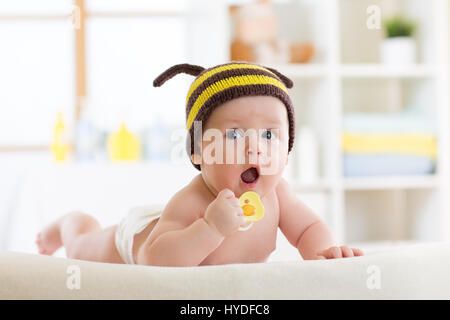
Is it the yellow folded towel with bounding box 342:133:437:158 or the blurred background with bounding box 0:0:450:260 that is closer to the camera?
the blurred background with bounding box 0:0:450:260

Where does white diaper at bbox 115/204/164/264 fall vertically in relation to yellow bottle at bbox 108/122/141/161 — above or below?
below

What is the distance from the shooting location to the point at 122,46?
106 inches

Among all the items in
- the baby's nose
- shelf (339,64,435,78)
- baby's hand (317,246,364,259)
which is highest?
shelf (339,64,435,78)

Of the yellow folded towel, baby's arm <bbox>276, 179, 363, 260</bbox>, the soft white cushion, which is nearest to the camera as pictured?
the soft white cushion

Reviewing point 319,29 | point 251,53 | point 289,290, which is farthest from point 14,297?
point 319,29

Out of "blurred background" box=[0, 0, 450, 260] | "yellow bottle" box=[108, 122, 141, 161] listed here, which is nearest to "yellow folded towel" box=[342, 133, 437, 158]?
"blurred background" box=[0, 0, 450, 260]

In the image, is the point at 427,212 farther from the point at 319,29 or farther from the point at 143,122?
the point at 143,122

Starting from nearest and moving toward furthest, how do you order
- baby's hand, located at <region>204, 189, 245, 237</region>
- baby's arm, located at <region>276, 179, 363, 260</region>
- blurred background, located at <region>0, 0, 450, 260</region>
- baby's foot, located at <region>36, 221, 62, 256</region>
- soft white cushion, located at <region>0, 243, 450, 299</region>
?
1. soft white cushion, located at <region>0, 243, 450, 299</region>
2. baby's hand, located at <region>204, 189, 245, 237</region>
3. baby's arm, located at <region>276, 179, 363, 260</region>
4. baby's foot, located at <region>36, 221, 62, 256</region>
5. blurred background, located at <region>0, 0, 450, 260</region>

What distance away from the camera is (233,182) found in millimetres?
707

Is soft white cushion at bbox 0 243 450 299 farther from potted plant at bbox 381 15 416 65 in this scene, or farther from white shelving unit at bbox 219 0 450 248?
potted plant at bbox 381 15 416 65

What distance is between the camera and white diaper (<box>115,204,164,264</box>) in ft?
2.87

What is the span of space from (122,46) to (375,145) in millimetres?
1252

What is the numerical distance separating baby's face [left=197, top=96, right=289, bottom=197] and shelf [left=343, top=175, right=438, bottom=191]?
1638 millimetres

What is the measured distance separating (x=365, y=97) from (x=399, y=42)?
32 centimetres
